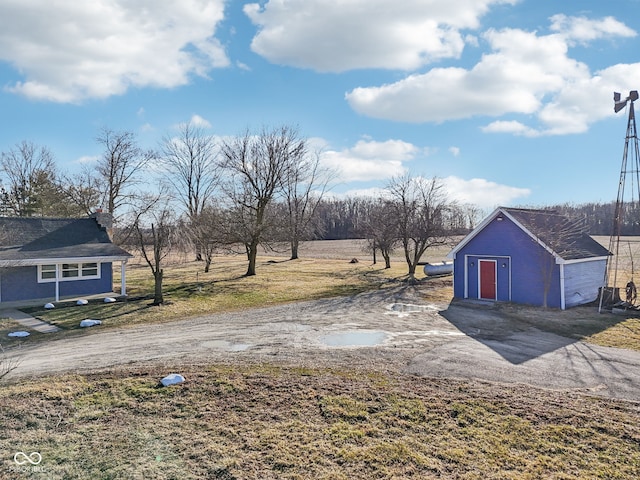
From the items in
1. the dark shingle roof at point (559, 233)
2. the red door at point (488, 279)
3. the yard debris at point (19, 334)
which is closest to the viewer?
the yard debris at point (19, 334)

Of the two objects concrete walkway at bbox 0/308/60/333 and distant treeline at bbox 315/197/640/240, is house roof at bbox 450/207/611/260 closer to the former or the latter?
concrete walkway at bbox 0/308/60/333

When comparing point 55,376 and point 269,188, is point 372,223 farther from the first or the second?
point 55,376

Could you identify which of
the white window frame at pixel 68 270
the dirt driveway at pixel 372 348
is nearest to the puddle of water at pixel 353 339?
the dirt driveway at pixel 372 348

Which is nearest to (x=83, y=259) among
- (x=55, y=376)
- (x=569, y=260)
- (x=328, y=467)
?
(x=55, y=376)

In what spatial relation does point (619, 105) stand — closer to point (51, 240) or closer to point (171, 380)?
point (171, 380)

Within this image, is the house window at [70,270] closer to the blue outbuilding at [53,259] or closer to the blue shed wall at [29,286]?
the blue outbuilding at [53,259]

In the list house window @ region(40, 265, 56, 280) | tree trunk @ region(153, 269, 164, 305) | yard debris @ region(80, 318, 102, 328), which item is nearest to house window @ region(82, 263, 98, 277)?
house window @ region(40, 265, 56, 280)

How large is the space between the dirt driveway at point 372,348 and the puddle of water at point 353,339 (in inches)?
1.1

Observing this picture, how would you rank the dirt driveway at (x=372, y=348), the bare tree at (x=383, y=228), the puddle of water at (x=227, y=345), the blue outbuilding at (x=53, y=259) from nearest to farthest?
the dirt driveway at (x=372, y=348), the puddle of water at (x=227, y=345), the blue outbuilding at (x=53, y=259), the bare tree at (x=383, y=228)

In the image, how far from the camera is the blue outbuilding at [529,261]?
1730cm

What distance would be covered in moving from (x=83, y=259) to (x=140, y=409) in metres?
15.3

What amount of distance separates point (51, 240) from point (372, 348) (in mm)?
17818

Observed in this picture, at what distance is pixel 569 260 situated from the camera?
17094mm

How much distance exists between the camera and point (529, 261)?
17.9 metres
